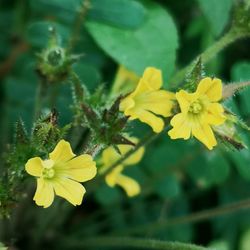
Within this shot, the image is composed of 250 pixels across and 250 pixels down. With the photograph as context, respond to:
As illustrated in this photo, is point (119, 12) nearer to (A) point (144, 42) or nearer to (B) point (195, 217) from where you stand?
(A) point (144, 42)

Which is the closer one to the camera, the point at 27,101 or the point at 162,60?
the point at 162,60

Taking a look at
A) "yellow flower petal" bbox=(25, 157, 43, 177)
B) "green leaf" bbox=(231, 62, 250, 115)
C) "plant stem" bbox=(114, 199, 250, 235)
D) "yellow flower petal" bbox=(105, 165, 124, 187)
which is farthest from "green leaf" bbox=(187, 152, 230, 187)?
"yellow flower petal" bbox=(25, 157, 43, 177)

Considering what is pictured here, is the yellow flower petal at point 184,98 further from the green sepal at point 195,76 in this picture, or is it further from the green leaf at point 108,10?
the green leaf at point 108,10

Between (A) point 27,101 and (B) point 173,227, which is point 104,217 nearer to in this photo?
(B) point 173,227

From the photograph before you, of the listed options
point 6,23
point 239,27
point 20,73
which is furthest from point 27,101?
point 239,27

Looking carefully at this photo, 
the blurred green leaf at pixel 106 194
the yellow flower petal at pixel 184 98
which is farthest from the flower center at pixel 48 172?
the blurred green leaf at pixel 106 194

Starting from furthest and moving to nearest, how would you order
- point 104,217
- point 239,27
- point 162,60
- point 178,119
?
point 104,217 < point 162,60 < point 239,27 < point 178,119

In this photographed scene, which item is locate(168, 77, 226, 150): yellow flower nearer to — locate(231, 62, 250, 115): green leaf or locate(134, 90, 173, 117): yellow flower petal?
locate(134, 90, 173, 117): yellow flower petal
